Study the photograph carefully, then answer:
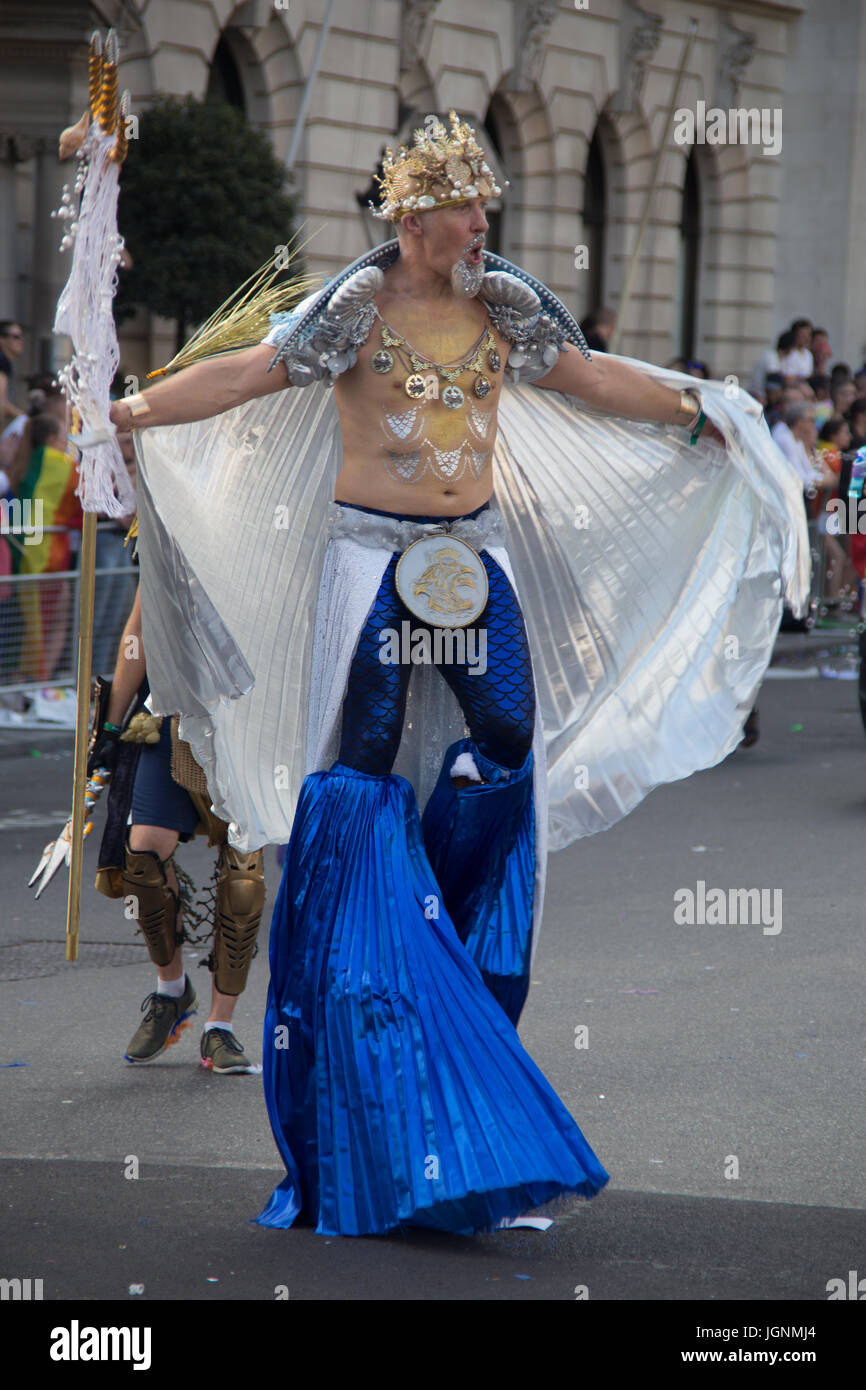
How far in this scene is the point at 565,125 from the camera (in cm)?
2325

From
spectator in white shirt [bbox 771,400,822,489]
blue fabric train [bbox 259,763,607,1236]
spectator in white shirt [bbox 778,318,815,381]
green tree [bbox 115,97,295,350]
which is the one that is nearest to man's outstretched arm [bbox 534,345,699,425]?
blue fabric train [bbox 259,763,607,1236]

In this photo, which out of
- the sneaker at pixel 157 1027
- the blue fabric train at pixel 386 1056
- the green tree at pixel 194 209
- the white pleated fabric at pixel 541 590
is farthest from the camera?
the green tree at pixel 194 209

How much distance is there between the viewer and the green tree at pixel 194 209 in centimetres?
1496

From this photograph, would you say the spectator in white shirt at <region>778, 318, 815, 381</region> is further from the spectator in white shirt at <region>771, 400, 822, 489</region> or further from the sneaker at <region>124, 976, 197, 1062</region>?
the sneaker at <region>124, 976, 197, 1062</region>

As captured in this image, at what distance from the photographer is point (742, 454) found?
4.57 m

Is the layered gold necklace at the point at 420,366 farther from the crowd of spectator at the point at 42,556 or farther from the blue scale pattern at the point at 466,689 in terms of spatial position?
the crowd of spectator at the point at 42,556

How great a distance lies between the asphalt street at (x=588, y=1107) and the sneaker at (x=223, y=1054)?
4 cm

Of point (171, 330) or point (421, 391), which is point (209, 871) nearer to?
point (421, 391)

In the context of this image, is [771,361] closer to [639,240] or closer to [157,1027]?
[639,240]

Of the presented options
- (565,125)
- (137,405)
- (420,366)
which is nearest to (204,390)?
(137,405)

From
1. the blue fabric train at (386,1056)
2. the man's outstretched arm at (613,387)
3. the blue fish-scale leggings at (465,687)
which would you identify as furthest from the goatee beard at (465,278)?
the blue fabric train at (386,1056)

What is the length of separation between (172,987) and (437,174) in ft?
7.56

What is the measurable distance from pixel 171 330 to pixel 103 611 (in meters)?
7.72

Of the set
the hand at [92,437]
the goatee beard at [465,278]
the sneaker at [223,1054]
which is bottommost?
the sneaker at [223,1054]
